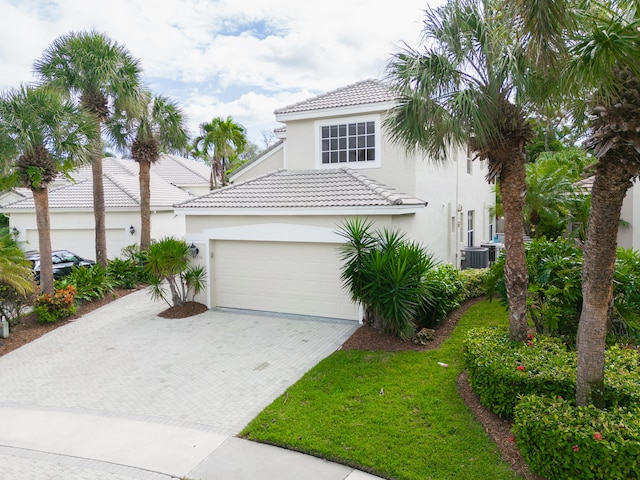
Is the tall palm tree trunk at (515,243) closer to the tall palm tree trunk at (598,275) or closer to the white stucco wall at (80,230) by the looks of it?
the tall palm tree trunk at (598,275)

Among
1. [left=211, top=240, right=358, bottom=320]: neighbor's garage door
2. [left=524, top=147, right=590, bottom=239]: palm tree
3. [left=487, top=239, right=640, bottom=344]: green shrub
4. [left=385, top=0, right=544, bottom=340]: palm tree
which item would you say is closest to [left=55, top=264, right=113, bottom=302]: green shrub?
[left=211, top=240, right=358, bottom=320]: neighbor's garage door

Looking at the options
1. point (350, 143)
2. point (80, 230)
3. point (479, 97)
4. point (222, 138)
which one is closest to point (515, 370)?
point (479, 97)

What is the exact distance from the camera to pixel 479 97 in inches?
291

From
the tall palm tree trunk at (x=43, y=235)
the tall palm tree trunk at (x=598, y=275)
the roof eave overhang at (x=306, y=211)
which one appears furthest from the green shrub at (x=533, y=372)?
the tall palm tree trunk at (x=43, y=235)

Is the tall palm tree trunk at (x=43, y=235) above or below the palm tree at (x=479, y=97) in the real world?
below

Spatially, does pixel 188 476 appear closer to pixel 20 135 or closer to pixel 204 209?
pixel 204 209

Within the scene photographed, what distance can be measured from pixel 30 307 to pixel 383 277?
11511mm

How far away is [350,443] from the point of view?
607 centimetres

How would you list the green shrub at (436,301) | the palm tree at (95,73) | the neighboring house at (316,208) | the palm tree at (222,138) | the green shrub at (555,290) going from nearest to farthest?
the green shrub at (555,290)
the green shrub at (436,301)
the neighboring house at (316,208)
the palm tree at (95,73)
the palm tree at (222,138)

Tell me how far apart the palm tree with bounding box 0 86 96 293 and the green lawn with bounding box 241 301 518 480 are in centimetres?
1001

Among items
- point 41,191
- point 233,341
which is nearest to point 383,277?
point 233,341

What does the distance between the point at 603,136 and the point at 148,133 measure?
701 inches

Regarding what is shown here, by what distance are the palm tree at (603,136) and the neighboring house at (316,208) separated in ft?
20.1

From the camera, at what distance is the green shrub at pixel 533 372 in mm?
5872
